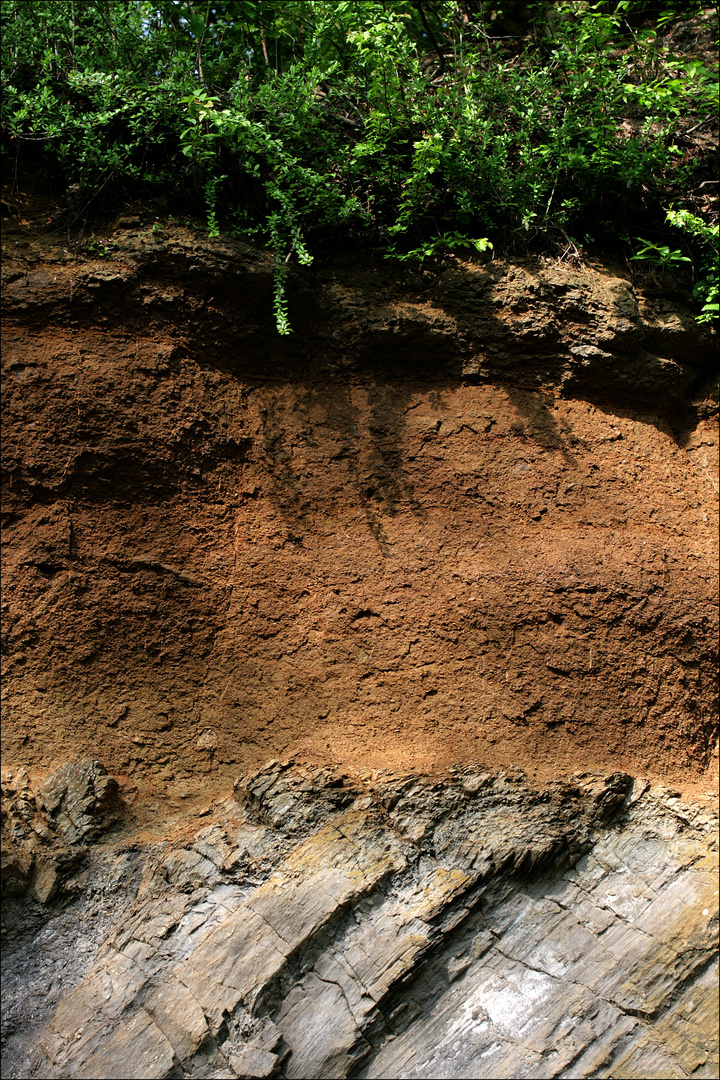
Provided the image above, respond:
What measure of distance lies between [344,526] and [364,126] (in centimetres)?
221

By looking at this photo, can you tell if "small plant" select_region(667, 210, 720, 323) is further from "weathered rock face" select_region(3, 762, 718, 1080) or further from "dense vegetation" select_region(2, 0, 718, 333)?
"weathered rock face" select_region(3, 762, 718, 1080)

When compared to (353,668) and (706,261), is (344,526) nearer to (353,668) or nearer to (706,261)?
(353,668)

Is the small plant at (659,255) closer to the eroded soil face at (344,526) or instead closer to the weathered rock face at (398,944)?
the eroded soil face at (344,526)

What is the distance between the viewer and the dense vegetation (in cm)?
381

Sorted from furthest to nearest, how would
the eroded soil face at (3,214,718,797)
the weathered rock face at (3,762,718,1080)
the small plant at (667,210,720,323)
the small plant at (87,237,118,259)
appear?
the small plant at (667,210,720,323), the small plant at (87,237,118,259), the eroded soil face at (3,214,718,797), the weathered rock face at (3,762,718,1080)

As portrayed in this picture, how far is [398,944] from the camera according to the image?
9.43 feet

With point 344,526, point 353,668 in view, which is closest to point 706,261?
point 344,526

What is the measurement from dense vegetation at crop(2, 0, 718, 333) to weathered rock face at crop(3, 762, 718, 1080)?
2.53 meters

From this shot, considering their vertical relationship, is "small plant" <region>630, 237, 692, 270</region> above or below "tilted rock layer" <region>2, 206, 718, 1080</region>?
above

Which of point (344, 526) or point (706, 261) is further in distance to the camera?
point (706, 261)

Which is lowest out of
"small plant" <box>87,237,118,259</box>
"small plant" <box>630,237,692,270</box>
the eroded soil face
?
the eroded soil face

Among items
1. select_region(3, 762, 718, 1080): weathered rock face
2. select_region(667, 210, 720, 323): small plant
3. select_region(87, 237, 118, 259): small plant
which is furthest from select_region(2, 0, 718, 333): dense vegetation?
select_region(3, 762, 718, 1080): weathered rock face

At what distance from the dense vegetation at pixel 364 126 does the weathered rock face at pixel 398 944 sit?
2.53 metres

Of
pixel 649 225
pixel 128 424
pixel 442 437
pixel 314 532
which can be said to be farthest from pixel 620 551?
pixel 128 424
